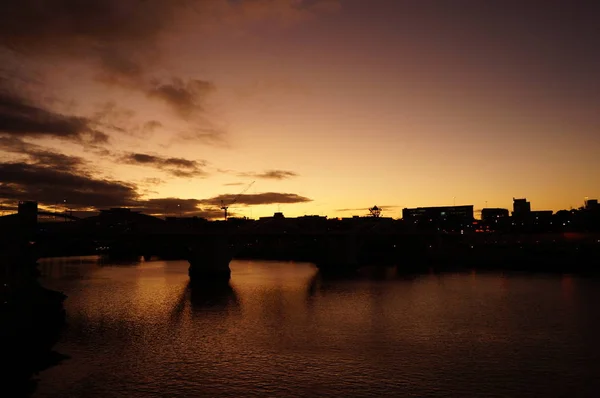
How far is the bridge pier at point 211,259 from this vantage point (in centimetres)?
8712

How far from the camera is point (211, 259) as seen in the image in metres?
88.2

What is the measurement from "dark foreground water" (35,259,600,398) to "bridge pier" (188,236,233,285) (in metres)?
24.1

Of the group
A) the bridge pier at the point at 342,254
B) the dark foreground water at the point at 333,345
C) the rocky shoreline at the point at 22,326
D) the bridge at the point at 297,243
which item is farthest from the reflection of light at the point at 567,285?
the rocky shoreline at the point at 22,326

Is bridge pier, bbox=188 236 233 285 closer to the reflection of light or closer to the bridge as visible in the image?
the bridge

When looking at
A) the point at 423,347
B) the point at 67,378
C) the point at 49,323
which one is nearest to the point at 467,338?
the point at 423,347

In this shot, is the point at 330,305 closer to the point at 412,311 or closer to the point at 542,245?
the point at 412,311

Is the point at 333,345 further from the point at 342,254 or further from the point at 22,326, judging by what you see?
the point at 342,254

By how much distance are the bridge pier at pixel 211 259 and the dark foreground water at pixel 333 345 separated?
24114 millimetres

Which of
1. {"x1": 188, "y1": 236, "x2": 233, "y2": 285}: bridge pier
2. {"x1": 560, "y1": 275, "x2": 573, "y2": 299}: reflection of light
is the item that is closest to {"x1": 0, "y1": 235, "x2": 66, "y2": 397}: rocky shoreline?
{"x1": 188, "y1": 236, "x2": 233, "y2": 285}: bridge pier

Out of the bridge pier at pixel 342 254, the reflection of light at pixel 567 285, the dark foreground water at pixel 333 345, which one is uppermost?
the bridge pier at pixel 342 254

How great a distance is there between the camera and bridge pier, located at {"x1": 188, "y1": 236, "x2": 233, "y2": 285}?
286 feet

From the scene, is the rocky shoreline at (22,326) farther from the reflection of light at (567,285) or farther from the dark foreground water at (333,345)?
the reflection of light at (567,285)

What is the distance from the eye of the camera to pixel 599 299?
177 feet

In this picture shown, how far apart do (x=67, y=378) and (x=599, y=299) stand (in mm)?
53353
